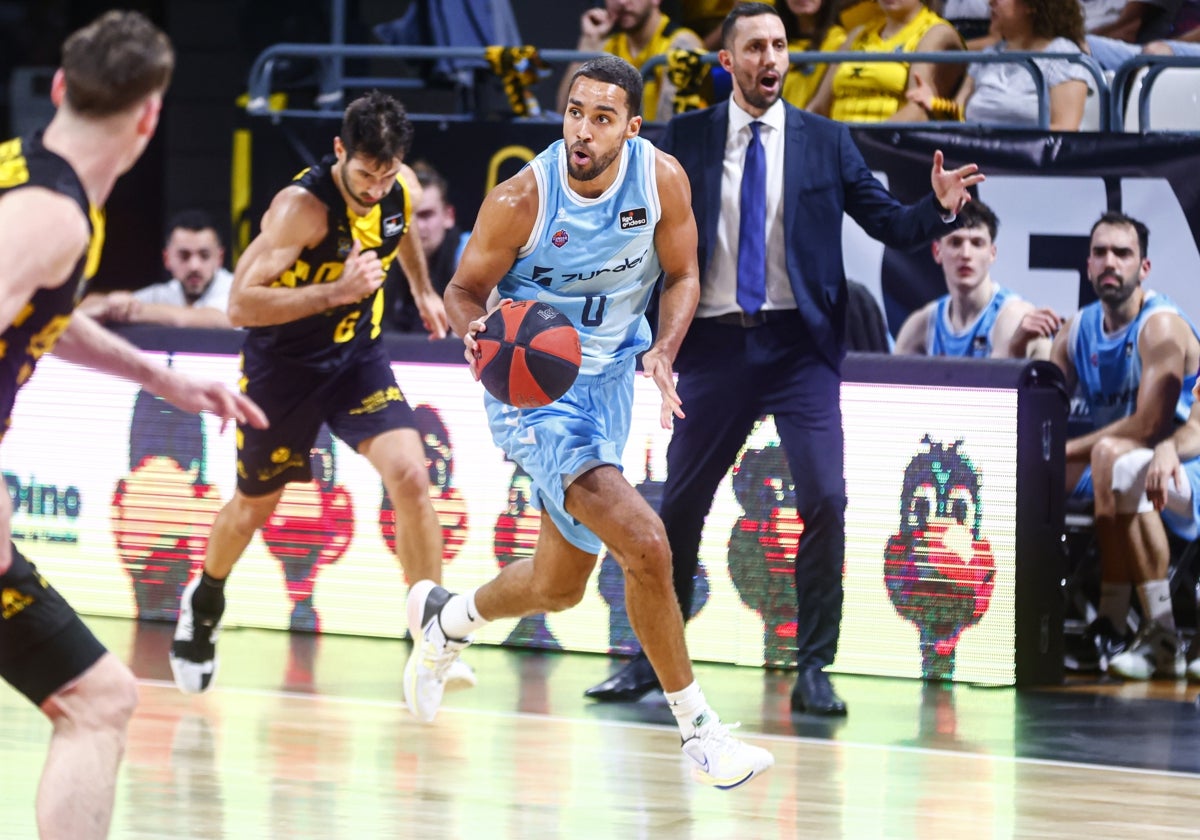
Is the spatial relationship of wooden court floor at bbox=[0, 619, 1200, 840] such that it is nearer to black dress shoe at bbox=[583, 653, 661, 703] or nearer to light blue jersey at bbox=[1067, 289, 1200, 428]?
black dress shoe at bbox=[583, 653, 661, 703]

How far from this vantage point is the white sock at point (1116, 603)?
748 cm

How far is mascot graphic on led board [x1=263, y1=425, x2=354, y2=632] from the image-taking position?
8.03 m

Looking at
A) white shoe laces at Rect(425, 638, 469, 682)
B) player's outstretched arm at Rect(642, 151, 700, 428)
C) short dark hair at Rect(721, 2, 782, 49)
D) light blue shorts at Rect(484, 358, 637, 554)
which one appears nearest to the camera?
light blue shorts at Rect(484, 358, 637, 554)

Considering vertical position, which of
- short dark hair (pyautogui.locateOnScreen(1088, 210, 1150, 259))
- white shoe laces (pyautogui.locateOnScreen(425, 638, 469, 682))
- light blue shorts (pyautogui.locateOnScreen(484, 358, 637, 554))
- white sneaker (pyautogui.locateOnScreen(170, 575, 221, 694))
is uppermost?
short dark hair (pyautogui.locateOnScreen(1088, 210, 1150, 259))

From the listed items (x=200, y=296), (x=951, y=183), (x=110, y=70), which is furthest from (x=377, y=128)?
(x=200, y=296)

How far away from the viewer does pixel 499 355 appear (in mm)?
5195

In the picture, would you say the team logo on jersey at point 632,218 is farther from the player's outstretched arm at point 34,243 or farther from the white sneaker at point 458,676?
the player's outstretched arm at point 34,243

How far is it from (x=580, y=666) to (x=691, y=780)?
6.59 ft

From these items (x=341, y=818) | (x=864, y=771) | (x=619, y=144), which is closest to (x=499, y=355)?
(x=619, y=144)

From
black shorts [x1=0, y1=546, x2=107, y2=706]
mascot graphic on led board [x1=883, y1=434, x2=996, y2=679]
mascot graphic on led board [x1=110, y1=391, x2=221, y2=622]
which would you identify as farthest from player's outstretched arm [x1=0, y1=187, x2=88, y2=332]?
mascot graphic on led board [x1=110, y1=391, x2=221, y2=622]

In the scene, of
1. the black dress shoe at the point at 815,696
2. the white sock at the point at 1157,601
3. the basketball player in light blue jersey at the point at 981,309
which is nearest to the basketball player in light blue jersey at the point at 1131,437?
the white sock at the point at 1157,601

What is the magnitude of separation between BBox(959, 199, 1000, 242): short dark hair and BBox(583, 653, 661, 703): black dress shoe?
237cm

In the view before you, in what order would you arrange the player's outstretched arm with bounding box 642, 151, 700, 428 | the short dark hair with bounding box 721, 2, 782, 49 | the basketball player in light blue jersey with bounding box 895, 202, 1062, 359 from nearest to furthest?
the player's outstretched arm with bounding box 642, 151, 700, 428, the short dark hair with bounding box 721, 2, 782, 49, the basketball player in light blue jersey with bounding box 895, 202, 1062, 359

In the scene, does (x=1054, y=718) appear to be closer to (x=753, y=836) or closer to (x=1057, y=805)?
(x=1057, y=805)
